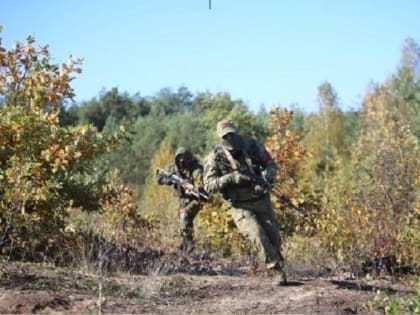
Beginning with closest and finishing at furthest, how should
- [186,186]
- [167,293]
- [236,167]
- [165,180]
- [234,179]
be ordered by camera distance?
[167,293] → [234,179] → [236,167] → [186,186] → [165,180]

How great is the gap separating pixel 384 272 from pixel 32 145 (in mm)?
4588

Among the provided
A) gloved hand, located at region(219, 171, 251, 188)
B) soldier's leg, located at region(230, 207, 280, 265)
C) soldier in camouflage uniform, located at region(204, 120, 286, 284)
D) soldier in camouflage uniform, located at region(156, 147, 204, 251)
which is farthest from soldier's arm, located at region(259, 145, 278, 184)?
soldier in camouflage uniform, located at region(156, 147, 204, 251)

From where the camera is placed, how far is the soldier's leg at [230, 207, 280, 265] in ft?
25.3

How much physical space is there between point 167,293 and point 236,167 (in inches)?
65.1

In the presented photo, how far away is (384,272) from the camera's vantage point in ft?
29.7

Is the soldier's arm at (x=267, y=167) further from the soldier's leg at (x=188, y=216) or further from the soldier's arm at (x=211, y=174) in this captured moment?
the soldier's leg at (x=188, y=216)

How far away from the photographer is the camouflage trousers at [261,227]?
7.71 meters

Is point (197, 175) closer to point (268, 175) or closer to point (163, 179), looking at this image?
point (163, 179)

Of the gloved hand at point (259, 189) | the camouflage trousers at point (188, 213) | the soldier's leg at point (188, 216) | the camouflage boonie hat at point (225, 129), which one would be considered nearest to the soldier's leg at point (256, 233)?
the gloved hand at point (259, 189)

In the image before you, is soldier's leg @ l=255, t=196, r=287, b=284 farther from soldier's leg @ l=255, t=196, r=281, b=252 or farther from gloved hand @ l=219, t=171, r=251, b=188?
gloved hand @ l=219, t=171, r=251, b=188

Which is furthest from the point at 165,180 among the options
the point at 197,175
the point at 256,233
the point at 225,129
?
the point at 256,233

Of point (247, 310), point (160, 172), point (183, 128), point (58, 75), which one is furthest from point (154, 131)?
point (247, 310)

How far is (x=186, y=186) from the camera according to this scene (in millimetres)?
11484

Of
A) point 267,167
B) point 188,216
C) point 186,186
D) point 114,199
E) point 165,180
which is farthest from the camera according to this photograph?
point 188,216
